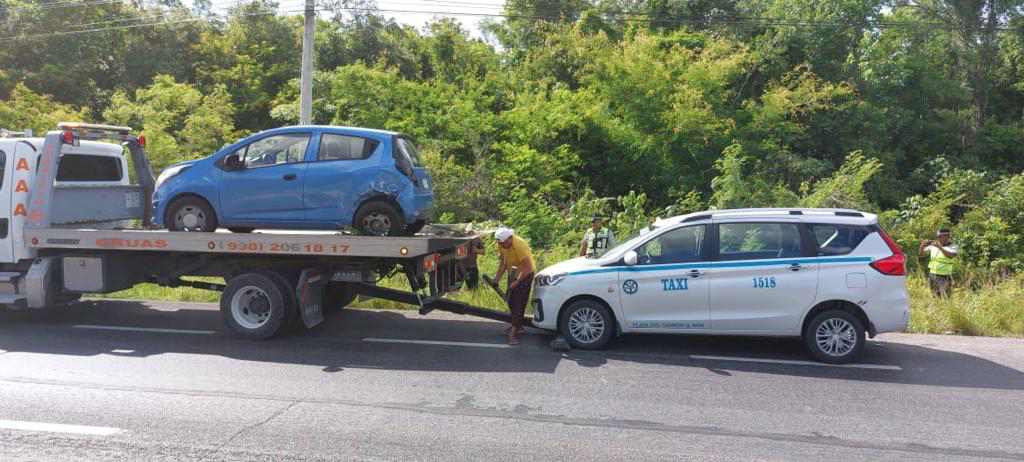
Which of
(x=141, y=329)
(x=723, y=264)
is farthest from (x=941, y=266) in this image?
(x=141, y=329)

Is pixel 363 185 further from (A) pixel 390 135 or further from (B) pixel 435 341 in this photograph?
(B) pixel 435 341

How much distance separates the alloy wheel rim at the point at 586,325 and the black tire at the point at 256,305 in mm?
3381

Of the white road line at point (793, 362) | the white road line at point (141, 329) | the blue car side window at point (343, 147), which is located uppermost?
the blue car side window at point (343, 147)

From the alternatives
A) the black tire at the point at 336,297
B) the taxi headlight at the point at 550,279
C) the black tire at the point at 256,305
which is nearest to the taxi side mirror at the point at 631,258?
the taxi headlight at the point at 550,279

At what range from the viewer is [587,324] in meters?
9.12

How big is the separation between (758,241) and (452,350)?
12.0ft

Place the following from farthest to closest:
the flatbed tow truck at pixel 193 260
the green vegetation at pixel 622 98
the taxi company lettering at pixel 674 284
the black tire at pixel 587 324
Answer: the green vegetation at pixel 622 98
the flatbed tow truck at pixel 193 260
the black tire at pixel 587 324
the taxi company lettering at pixel 674 284

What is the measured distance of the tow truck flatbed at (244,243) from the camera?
28.9ft

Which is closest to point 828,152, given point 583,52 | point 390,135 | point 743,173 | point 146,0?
point 743,173

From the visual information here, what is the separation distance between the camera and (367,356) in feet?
28.6

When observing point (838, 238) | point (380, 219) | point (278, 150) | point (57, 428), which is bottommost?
point (57, 428)

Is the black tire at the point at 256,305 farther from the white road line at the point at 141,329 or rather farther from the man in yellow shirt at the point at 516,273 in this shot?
the man in yellow shirt at the point at 516,273

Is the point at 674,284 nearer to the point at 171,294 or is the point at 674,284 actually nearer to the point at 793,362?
the point at 793,362

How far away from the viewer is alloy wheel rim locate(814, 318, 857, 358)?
→ 8484 mm
